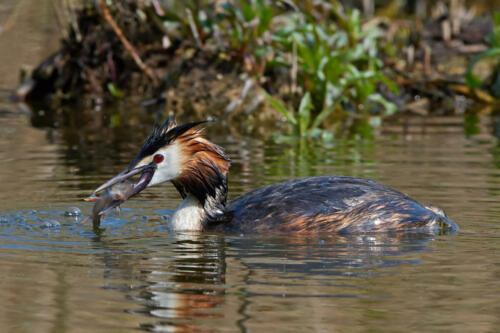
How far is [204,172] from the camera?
8.28 metres

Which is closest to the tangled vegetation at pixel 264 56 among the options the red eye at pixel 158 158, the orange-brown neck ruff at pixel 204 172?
the orange-brown neck ruff at pixel 204 172

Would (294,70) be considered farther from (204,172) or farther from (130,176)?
(130,176)

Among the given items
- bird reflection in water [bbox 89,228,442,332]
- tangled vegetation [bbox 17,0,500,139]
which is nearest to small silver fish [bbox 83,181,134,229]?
bird reflection in water [bbox 89,228,442,332]

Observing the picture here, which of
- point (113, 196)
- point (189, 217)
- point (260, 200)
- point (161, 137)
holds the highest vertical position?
point (161, 137)

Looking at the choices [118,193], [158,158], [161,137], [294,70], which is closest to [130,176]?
[118,193]

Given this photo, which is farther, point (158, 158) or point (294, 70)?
point (294, 70)

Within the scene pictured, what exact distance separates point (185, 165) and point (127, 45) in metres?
9.02

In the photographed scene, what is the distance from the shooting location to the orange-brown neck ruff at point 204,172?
8195mm

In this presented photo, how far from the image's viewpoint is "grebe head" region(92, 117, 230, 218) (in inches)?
315

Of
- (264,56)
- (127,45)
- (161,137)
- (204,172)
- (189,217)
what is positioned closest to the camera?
(161,137)

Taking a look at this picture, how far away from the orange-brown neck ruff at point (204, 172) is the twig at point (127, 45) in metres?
8.69

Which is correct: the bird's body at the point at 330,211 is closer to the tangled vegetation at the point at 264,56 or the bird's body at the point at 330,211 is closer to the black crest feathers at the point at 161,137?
the black crest feathers at the point at 161,137

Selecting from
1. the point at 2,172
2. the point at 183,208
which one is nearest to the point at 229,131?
the point at 2,172

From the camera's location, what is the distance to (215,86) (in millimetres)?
16062
